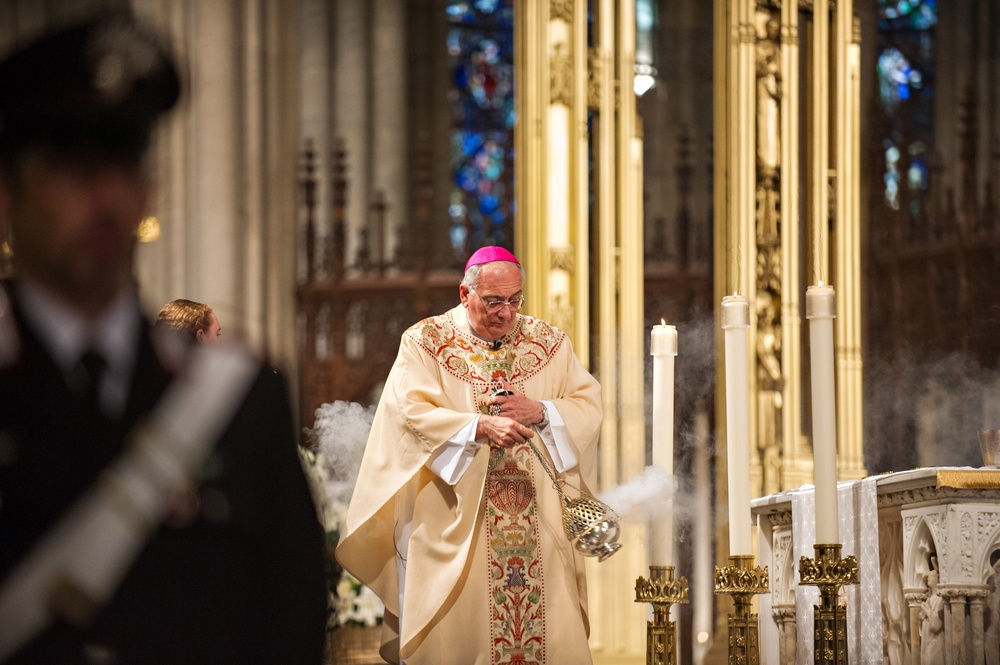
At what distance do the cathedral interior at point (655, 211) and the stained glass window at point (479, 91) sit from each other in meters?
0.02

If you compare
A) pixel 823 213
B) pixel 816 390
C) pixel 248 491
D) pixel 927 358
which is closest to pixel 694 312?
pixel 823 213

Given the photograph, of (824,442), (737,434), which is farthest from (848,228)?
(824,442)

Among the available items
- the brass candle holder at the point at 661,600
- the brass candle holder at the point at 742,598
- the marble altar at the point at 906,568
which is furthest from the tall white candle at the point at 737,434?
the marble altar at the point at 906,568

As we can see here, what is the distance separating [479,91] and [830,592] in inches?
321

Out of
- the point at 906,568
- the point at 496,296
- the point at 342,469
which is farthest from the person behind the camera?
the point at 342,469

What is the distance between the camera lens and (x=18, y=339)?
1.05 m

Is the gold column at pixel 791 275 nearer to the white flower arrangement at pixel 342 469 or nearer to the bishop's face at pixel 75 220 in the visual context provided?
the white flower arrangement at pixel 342 469

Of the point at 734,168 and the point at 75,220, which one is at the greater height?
the point at 734,168

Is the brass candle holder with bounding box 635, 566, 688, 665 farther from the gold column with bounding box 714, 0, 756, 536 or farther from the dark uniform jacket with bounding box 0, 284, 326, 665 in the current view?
the gold column with bounding box 714, 0, 756, 536

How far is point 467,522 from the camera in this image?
4.29m

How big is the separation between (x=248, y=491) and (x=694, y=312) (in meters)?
6.52

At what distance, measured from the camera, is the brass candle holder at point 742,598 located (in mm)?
3539

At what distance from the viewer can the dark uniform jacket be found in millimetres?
1026

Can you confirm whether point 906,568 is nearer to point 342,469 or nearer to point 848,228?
point 848,228
